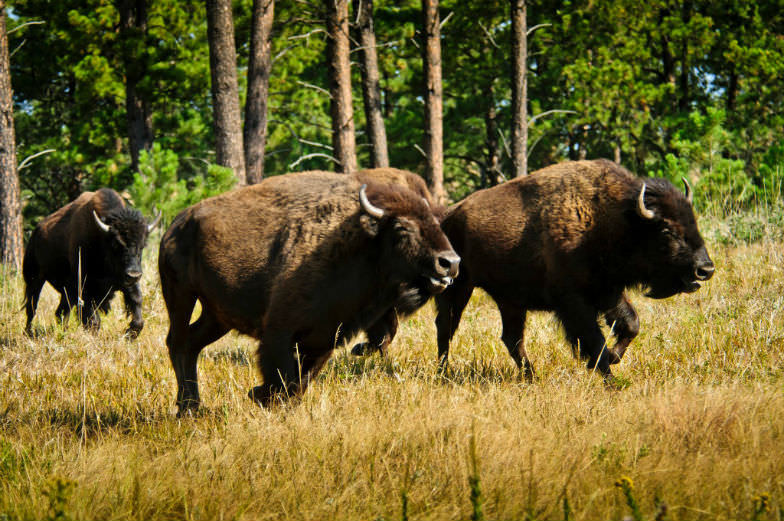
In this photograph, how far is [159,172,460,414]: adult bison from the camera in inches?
173

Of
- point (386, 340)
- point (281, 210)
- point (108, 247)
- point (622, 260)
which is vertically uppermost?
point (281, 210)

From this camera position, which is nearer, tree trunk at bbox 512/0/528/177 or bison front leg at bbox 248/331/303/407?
bison front leg at bbox 248/331/303/407

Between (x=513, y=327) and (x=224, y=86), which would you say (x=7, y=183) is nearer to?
(x=224, y=86)

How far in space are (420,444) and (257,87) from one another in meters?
11.5

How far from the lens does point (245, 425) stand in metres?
4.22

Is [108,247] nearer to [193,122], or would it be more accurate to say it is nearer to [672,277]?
[672,277]

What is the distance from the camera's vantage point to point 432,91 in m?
16.3

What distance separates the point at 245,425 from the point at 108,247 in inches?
201

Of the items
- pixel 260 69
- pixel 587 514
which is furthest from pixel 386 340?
pixel 260 69

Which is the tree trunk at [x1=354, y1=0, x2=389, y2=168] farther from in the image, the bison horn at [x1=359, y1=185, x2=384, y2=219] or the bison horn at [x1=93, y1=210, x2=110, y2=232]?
the bison horn at [x1=359, y1=185, x2=384, y2=219]

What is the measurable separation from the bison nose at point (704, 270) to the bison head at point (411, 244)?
2364 mm

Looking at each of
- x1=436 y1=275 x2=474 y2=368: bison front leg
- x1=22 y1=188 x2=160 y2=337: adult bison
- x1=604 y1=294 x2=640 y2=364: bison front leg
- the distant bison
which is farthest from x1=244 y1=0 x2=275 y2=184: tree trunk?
x1=604 y1=294 x2=640 y2=364: bison front leg

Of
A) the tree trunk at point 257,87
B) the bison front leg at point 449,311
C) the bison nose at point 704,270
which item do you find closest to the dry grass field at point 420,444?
the bison front leg at point 449,311

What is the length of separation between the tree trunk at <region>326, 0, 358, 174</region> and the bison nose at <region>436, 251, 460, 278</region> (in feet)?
34.2
